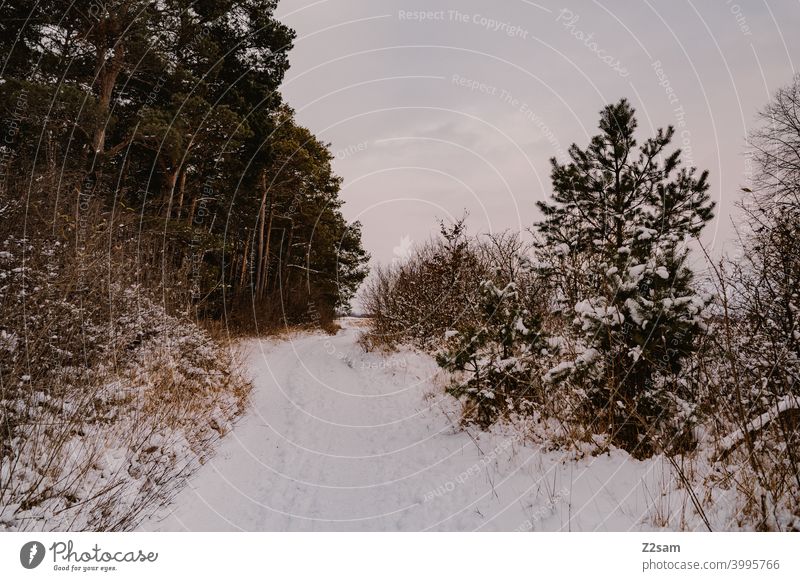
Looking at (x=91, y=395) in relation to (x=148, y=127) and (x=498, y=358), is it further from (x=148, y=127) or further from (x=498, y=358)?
(x=148, y=127)

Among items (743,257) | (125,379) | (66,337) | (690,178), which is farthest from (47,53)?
(690,178)

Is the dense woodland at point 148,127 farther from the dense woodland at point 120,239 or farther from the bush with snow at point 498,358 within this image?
the bush with snow at point 498,358

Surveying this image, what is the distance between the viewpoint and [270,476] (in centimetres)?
504

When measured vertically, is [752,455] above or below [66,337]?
above

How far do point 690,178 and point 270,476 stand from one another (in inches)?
365

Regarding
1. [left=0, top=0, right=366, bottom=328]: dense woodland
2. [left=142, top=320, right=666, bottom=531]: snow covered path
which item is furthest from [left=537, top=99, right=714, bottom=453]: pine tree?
[left=0, top=0, right=366, bottom=328]: dense woodland

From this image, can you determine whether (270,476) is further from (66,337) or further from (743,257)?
(743,257)
